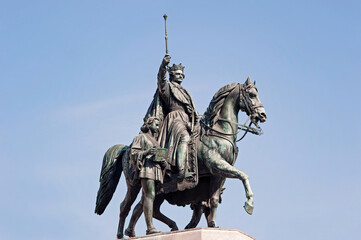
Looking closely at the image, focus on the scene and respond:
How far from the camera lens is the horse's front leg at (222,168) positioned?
30.5 m

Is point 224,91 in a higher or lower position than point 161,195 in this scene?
higher

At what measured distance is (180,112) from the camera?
3219 centimetres

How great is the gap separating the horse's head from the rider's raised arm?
1.91 metres

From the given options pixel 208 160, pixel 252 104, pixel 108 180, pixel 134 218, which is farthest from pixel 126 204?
pixel 252 104

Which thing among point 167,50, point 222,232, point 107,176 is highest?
point 167,50

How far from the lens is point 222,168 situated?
30922 millimetres

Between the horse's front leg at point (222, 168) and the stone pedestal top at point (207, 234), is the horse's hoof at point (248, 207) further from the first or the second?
the stone pedestal top at point (207, 234)

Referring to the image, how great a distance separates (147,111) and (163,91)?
724 mm

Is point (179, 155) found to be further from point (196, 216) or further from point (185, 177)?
point (196, 216)

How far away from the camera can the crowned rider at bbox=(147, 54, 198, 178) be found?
31.2 meters

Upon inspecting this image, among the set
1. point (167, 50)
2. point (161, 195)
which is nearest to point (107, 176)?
point (161, 195)

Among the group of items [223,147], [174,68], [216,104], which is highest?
[174,68]

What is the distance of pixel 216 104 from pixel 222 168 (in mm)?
1879

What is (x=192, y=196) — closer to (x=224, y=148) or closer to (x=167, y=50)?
(x=224, y=148)
